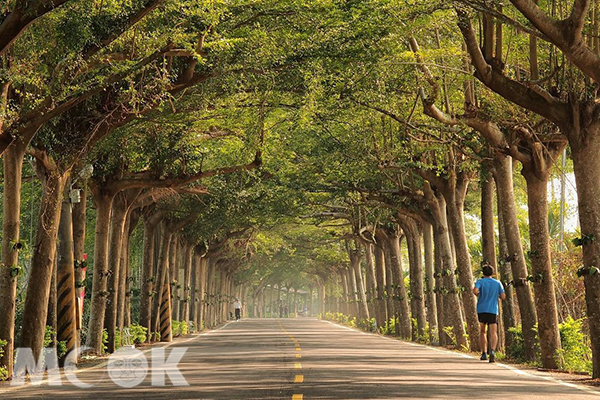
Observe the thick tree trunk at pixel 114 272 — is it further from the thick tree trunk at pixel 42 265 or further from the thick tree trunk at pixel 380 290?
the thick tree trunk at pixel 380 290

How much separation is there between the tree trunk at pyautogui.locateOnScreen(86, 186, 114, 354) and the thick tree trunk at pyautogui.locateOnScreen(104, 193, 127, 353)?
67.7 inches

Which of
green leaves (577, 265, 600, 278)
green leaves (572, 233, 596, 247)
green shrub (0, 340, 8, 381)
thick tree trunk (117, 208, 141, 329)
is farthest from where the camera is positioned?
thick tree trunk (117, 208, 141, 329)

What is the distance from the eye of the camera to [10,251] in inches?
736

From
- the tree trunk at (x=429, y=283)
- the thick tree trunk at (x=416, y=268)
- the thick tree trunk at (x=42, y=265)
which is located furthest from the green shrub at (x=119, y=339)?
the thick tree trunk at (x=416, y=268)

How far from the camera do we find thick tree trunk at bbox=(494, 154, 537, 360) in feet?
74.0

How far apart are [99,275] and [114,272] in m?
2.64

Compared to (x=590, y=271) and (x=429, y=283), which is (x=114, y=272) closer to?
(x=429, y=283)

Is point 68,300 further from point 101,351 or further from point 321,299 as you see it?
point 321,299

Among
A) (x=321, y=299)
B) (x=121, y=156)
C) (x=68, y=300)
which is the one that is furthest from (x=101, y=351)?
(x=321, y=299)

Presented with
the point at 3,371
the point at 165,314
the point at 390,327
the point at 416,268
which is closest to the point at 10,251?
the point at 3,371

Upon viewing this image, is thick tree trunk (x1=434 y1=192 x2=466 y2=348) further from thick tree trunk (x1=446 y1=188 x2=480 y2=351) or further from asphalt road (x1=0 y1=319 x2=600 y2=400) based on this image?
asphalt road (x1=0 y1=319 x2=600 y2=400)

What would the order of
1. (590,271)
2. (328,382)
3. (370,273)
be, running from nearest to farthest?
(328,382) < (590,271) < (370,273)

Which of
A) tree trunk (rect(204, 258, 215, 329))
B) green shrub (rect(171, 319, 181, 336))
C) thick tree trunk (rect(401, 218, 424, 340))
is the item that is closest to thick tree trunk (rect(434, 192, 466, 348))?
thick tree trunk (rect(401, 218, 424, 340))

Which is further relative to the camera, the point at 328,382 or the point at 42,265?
the point at 42,265
